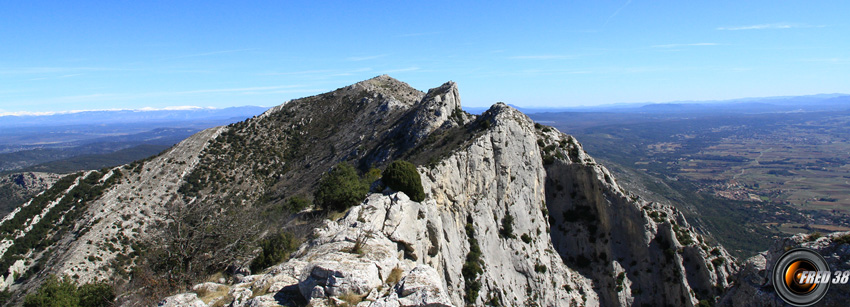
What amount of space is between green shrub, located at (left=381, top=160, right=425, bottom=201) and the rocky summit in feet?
2.22

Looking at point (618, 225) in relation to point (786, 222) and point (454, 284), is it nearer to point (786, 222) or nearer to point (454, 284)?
point (454, 284)

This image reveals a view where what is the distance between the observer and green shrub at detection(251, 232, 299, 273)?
17.9 m

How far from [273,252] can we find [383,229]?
5.54m

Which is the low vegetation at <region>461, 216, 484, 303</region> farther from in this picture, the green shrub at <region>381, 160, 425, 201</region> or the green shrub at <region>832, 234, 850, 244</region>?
the green shrub at <region>832, 234, 850, 244</region>

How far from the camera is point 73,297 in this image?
719 inches

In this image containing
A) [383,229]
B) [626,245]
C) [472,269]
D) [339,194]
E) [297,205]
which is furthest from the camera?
[626,245]

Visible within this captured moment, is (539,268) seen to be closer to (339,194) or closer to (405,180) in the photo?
(405,180)

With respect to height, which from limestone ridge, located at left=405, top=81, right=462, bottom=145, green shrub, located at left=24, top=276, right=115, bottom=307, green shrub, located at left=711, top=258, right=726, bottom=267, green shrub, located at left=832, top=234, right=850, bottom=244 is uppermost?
limestone ridge, located at left=405, top=81, right=462, bottom=145

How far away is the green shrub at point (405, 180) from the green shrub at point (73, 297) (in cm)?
1504

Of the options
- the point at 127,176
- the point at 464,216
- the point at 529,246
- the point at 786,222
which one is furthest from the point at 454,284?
the point at 786,222

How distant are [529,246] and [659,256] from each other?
41.6ft

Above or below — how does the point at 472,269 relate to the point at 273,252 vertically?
below

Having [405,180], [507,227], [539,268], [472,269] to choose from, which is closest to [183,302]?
[405,180]

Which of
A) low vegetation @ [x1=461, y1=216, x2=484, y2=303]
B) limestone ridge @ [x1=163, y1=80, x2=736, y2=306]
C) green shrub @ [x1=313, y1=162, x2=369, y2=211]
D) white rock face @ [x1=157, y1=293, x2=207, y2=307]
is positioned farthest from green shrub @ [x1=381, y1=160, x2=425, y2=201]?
white rock face @ [x1=157, y1=293, x2=207, y2=307]
